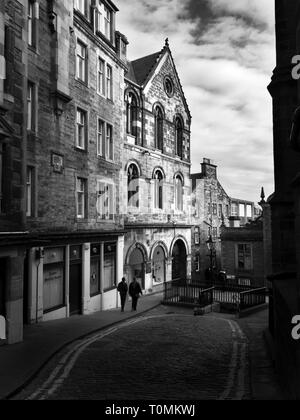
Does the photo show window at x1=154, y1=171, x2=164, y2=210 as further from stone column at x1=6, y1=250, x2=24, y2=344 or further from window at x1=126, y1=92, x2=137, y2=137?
stone column at x1=6, y1=250, x2=24, y2=344

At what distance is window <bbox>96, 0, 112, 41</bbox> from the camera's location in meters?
21.9

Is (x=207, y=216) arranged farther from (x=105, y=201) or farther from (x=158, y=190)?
(x=105, y=201)

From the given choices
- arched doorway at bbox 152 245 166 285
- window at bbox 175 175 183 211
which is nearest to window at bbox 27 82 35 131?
arched doorway at bbox 152 245 166 285

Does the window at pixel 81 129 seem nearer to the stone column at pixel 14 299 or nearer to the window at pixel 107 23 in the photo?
the window at pixel 107 23

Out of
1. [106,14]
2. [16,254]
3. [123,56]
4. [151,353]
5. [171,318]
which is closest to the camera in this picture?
[151,353]

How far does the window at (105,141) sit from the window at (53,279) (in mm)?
6657

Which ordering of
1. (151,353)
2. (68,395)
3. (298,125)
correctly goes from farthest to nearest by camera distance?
1. (151,353)
2. (68,395)
3. (298,125)

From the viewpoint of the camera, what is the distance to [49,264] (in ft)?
55.4

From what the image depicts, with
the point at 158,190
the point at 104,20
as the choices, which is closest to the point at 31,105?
the point at 104,20

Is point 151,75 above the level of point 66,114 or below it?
above

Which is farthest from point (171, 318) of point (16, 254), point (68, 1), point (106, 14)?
point (106, 14)

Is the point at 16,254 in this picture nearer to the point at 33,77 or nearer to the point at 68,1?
the point at 33,77

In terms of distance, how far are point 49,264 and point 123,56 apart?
14276 mm

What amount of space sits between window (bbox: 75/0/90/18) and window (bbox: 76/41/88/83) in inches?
65.8
